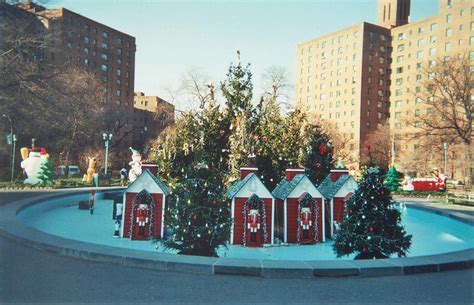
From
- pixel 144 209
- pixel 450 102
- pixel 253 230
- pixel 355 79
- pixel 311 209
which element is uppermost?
pixel 355 79

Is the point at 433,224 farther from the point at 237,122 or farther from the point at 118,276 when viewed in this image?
the point at 118,276

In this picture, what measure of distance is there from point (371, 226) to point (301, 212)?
489 centimetres

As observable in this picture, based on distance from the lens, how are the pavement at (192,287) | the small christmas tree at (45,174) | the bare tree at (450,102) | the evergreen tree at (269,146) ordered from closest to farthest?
the pavement at (192,287)
the evergreen tree at (269,146)
the small christmas tree at (45,174)
the bare tree at (450,102)

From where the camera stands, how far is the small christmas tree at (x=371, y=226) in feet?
35.5

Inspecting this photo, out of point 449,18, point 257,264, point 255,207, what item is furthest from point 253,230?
point 449,18

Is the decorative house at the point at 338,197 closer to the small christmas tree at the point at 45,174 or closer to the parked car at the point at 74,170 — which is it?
the small christmas tree at the point at 45,174

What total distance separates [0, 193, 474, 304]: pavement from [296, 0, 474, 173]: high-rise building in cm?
7563

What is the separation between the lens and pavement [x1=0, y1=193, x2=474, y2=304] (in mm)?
6750

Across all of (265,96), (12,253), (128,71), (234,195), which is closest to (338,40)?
(128,71)

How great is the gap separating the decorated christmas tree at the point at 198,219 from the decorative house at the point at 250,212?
3.51 meters

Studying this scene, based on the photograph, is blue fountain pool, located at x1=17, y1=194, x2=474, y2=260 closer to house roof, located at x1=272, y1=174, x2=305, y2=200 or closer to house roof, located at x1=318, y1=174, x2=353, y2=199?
house roof, located at x1=272, y1=174, x2=305, y2=200

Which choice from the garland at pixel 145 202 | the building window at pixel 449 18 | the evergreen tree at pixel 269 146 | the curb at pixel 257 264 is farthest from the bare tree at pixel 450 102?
the curb at pixel 257 264

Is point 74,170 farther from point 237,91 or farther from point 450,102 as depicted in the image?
point 450,102

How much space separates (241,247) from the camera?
14.4m
